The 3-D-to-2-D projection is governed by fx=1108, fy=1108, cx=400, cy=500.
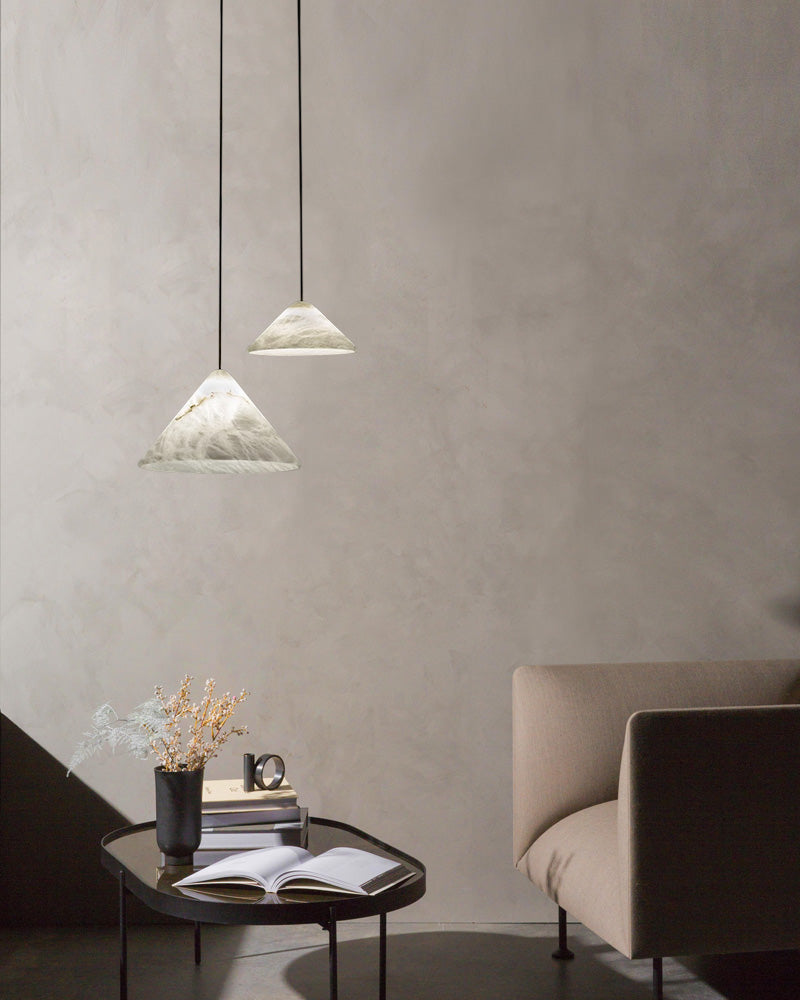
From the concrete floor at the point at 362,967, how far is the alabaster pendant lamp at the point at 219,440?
1377mm

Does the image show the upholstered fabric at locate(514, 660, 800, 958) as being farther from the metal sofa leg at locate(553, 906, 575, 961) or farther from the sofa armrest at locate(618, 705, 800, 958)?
the metal sofa leg at locate(553, 906, 575, 961)

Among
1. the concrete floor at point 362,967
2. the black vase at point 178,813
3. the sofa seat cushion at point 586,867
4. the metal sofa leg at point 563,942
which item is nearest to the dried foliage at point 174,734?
the black vase at point 178,813

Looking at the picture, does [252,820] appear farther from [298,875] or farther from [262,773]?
[298,875]

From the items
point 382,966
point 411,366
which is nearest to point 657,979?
point 382,966

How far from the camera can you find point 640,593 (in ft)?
11.4

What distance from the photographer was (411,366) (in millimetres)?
3500

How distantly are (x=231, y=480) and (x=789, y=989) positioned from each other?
2106 millimetres

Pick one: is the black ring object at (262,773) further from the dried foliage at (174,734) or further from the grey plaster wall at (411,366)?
the grey plaster wall at (411,366)

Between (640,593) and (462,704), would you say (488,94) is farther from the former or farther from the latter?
(462,704)

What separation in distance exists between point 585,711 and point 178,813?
1.14 metres

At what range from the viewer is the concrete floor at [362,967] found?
2.79 metres

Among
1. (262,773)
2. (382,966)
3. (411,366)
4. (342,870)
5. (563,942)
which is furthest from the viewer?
(411,366)

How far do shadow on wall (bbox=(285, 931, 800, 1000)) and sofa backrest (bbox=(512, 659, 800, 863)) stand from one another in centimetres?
32

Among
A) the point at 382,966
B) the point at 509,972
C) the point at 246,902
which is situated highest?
the point at 246,902
